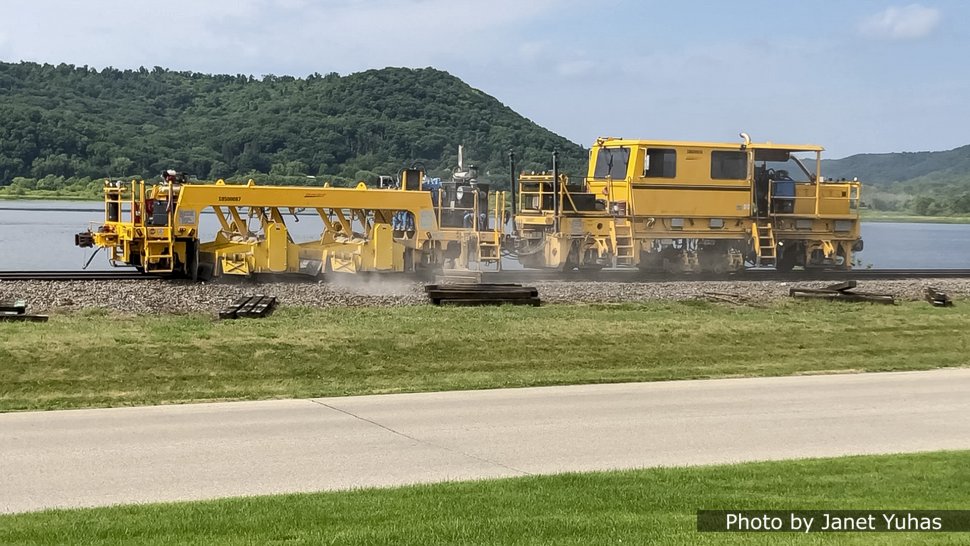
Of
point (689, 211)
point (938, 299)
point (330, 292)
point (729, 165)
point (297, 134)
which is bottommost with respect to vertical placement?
point (938, 299)

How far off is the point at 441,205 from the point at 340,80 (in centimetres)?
10062

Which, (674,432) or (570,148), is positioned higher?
(570,148)

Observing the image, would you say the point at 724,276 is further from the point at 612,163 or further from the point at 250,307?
the point at 250,307

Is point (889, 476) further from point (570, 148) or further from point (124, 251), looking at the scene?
point (570, 148)

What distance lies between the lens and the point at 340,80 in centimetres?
12812

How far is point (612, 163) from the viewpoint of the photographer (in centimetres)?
3219

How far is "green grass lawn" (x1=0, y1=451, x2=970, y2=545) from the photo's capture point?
7285 millimetres

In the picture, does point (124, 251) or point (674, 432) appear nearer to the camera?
point (674, 432)

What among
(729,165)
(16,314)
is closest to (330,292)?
(16,314)

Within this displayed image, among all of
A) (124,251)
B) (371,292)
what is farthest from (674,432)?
(124,251)

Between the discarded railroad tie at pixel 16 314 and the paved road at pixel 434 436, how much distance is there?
6.36 meters

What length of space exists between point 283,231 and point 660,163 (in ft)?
36.0

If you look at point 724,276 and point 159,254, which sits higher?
point 159,254

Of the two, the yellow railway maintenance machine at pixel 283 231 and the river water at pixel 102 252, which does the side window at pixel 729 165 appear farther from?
the river water at pixel 102 252
